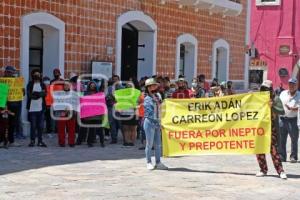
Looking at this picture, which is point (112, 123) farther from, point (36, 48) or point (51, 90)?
point (36, 48)

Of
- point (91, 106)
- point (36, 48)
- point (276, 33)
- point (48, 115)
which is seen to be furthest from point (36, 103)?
point (276, 33)

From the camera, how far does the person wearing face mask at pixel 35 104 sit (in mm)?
13742

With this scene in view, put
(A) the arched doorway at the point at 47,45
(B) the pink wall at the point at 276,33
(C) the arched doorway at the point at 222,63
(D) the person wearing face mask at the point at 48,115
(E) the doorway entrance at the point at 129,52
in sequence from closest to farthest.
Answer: (D) the person wearing face mask at the point at 48,115, (A) the arched doorway at the point at 47,45, (E) the doorway entrance at the point at 129,52, (C) the arched doorway at the point at 222,63, (B) the pink wall at the point at 276,33

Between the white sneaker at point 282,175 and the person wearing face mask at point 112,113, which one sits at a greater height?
the person wearing face mask at point 112,113

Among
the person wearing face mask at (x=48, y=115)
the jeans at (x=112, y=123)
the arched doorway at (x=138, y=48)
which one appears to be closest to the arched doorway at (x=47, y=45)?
the person wearing face mask at (x=48, y=115)

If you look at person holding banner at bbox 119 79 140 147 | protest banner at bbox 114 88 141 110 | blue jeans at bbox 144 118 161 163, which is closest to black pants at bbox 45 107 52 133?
→ protest banner at bbox 114 88 141 110

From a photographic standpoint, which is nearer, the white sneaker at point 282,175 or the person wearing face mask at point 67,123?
the white sneaker at point 282,175

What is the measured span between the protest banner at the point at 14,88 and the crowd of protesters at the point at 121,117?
15 centimetres

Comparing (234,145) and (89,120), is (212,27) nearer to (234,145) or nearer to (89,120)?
(89,120)

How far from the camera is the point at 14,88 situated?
45.1 feet

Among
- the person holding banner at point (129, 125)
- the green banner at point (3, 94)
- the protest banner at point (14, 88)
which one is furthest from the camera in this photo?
the person holding banner at point (129, 125)

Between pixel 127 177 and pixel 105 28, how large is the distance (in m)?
8.83

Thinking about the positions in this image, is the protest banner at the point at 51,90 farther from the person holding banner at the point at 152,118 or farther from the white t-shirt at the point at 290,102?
the white t-shirt at the point at 290,102

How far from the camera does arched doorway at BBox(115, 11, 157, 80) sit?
802 inches
